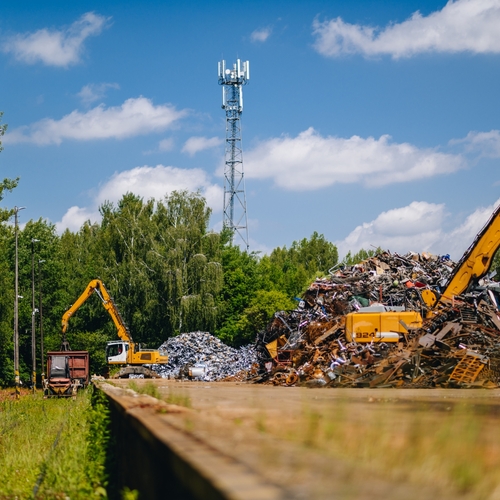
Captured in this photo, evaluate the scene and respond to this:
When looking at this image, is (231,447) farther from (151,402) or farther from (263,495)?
(151,402)

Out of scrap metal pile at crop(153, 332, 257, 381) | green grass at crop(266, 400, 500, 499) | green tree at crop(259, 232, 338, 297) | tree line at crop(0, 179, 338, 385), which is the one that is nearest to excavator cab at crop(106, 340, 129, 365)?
scrap metal pile at crop(153, 332, 257, 381)

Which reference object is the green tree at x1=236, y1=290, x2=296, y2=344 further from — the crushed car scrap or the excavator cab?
the crushed car scrap

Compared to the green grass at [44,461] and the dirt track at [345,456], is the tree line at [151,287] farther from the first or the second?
the dirt track at [345,456]

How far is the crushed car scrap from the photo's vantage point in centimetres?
2153

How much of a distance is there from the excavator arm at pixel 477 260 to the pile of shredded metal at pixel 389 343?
40 cm

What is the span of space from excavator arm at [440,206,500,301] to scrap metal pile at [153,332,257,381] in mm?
22143

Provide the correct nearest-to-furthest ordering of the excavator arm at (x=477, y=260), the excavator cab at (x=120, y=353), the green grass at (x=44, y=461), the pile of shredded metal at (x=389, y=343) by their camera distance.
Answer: the green grass at (x=44, y=461)
the pile of shredded metal at (x=389, y=343)
the excavator arm at (x=477, y=260)
the excavator cab at (x=120, y=353)

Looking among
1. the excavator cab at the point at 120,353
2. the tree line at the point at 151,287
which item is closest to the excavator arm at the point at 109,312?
the excavator cab at the point at 120,353

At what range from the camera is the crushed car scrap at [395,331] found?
21.5m

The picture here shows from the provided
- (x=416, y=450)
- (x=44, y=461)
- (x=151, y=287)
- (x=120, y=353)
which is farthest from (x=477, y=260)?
(x=151, y=287)

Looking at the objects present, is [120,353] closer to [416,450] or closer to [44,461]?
[44,461]

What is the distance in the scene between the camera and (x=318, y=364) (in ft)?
87.2

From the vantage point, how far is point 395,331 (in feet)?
83.8

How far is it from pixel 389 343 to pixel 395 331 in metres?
0.45
